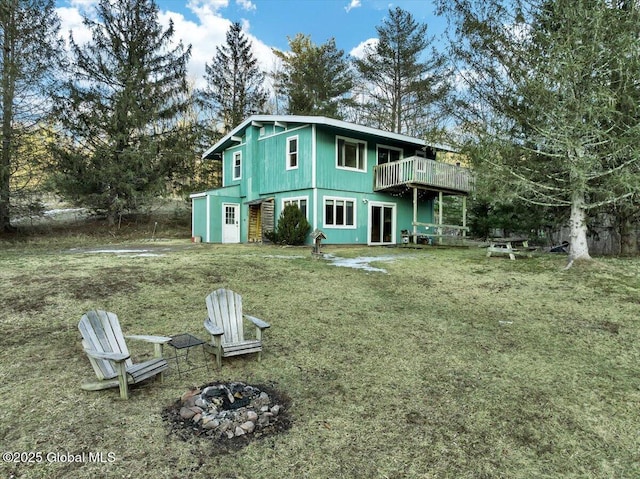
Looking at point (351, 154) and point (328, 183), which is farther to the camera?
point (351, 154)

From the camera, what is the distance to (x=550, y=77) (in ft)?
25.2

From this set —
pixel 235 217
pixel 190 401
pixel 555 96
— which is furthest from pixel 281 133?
pixel 190 401

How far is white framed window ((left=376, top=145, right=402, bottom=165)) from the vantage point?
17125mm

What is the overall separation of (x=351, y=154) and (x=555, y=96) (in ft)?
30.3

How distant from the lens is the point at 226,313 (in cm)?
416

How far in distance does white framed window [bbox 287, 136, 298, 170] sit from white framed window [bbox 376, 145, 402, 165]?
12.5 ft

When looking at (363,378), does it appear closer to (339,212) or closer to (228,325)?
(228,325)

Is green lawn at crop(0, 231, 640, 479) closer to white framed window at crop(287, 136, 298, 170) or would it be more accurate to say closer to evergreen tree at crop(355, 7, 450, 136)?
white framed window at crop(287, 136, 298, 170)

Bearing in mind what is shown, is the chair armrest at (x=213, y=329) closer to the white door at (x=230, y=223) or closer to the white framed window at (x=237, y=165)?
the white door at (x=230, y=223)

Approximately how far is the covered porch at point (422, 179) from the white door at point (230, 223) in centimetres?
673

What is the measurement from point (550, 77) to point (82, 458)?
9.45 m

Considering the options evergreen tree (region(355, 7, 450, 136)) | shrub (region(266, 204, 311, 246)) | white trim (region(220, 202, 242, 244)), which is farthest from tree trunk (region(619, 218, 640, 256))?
white trim (region(220, 202, 242, 244))

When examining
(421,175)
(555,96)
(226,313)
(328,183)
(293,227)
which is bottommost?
(226,313)

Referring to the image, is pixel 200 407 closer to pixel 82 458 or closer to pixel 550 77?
pixel 82 458
